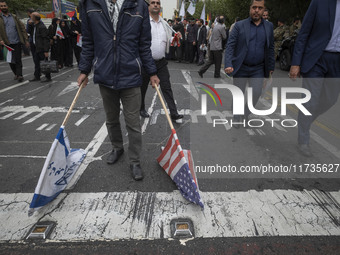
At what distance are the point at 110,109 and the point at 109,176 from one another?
76 cm

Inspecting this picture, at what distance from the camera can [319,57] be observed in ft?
11.0

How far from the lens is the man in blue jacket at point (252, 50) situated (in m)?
4.08

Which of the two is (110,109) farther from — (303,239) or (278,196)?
(303,239)

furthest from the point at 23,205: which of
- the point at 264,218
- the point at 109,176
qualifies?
the point at 264,218

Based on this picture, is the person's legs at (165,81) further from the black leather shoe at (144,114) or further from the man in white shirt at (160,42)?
the black leather shoe at (144,114)

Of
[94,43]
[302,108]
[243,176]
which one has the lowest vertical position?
[243,176]

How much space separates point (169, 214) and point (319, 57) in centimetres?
265

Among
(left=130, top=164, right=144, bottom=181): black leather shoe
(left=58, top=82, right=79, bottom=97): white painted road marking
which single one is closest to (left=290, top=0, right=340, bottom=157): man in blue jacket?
(left=130, top=164, right=144, bottom=181): black leather shoe

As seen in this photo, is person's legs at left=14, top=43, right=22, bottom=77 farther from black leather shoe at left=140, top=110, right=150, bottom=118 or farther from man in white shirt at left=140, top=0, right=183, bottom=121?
man in white shirt at left=140, top=0, right=183, bottom=121

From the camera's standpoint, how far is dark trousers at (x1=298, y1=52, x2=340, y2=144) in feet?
11.0

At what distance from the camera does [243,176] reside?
3.12 m

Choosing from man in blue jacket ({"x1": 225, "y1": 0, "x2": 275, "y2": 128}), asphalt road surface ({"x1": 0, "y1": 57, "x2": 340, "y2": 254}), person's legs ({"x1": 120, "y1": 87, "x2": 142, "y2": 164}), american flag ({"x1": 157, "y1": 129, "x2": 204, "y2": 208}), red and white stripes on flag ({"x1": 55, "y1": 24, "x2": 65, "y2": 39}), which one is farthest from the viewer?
red and white stripes on flag ({"x1": 55, "y1": 24, "x2": 65, "y2": 39})

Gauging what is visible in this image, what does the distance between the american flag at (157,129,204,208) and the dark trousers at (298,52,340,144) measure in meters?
1.85

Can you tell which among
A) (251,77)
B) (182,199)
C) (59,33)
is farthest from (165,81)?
(59,33)
